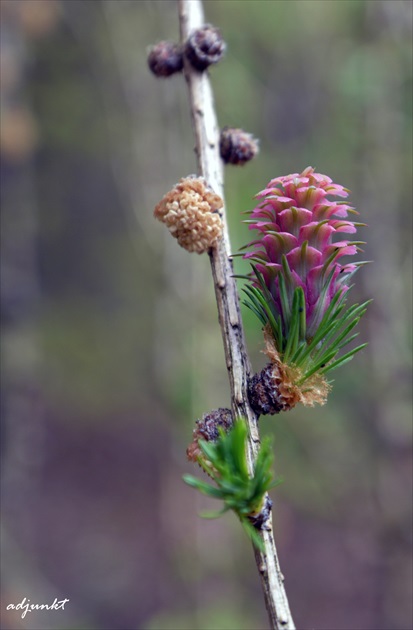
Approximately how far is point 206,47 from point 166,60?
0.07 metres

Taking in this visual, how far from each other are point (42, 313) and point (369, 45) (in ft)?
9.94

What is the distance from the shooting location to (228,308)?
545 millimetres

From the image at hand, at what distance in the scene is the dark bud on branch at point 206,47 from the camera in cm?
67

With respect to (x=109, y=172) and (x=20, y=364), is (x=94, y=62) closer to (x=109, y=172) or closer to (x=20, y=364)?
(x=109, y=172)

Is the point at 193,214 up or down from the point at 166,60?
down

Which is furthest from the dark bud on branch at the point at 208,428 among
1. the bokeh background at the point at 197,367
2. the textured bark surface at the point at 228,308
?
the bokeh background at the point at 197,367

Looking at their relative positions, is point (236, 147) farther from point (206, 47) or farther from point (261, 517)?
point (261, 517)

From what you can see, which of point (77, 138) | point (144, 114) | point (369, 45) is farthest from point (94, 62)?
point (369, 45)

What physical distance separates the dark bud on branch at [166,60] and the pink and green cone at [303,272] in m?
0.31

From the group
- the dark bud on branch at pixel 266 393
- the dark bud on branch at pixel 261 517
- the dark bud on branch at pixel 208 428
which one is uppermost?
the dark bud on branch at pixel 266 393

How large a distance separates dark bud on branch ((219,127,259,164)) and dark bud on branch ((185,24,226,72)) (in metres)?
0.08

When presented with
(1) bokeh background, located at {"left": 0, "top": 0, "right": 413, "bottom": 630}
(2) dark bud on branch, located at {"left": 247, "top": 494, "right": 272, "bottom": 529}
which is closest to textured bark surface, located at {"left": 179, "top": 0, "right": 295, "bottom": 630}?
(2) dark bud on branch, located at {"left": 247, "top": 494, "right": 272, "bottom": 529}

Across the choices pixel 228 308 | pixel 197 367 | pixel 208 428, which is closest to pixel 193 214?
pixel 228 308

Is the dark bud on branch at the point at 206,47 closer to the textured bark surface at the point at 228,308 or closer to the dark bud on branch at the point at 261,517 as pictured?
the textured bark surface at the point at 228,308
